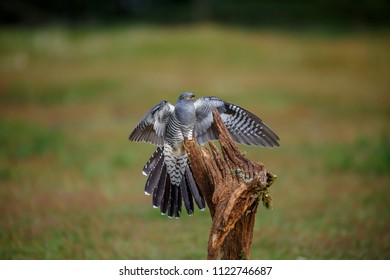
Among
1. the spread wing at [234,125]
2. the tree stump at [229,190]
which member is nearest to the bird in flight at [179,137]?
the spread wing at [234,125]

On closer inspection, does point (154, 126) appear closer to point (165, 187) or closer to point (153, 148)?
point (165, 187)

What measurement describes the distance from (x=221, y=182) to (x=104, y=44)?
63.7 ft

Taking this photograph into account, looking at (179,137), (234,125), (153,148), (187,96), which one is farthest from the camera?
(153,148)

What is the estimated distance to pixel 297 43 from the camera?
24.4 metres

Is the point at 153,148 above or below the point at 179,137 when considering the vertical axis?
below

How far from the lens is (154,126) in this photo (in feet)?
19.2

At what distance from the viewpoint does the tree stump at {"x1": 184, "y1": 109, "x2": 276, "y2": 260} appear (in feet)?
15.6

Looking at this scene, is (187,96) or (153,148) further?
(153,148)

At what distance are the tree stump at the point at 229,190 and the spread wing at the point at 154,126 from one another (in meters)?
0.49

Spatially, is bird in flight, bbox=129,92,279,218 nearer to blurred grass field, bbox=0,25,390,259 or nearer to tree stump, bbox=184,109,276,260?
tree stump, bbox=184,109,276,260

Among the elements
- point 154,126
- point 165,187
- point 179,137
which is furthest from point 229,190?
point 154,126

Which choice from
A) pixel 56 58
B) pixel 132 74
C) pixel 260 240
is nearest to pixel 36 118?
pixel 132 74

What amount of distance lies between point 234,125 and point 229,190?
1.04 metres

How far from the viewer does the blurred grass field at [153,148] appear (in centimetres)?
786
